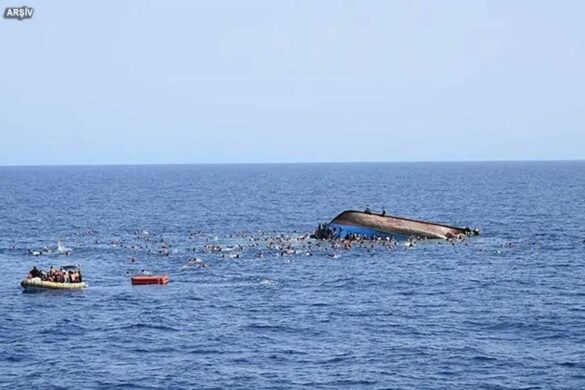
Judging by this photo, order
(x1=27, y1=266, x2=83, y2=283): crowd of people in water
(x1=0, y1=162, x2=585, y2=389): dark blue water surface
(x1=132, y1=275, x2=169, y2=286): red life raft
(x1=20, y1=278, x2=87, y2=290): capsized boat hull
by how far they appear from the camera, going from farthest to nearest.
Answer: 1. (x1=132, y1=275, x2=169, y2=286): red life raft
2. (x1=27, y1=266, x2=83, y2=283): crowd of people in water
3. (x1=20, y1=278, x2=87, y2=290): capsized boat hull
4. (x1=0, y1=162, x2=585, y2=389): dark blue water surface

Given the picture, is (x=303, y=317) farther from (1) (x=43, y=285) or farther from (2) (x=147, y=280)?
(1) (x=43, y=285)

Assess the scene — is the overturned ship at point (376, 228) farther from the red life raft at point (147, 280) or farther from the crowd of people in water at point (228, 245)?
the red life raft at point (147, 280)

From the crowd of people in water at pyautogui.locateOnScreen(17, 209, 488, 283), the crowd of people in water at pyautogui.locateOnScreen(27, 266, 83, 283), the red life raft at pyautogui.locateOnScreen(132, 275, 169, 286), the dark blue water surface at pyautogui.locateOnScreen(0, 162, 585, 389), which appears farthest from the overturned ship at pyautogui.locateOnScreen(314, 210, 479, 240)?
the crowd of people in water at pyautogui.locateOnScreen(27, 266, 83, 283)

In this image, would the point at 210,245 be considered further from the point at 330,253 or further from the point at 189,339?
the point at 189,339

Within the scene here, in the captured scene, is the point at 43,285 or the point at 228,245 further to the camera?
the point at 228,245

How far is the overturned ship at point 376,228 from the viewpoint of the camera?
127 meters

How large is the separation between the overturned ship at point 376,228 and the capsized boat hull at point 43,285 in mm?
46854

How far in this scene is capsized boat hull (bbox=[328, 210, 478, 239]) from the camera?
126812 mm

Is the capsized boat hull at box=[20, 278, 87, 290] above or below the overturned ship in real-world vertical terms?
below

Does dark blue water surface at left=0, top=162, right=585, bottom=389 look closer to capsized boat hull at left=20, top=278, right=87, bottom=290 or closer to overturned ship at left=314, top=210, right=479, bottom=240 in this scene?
capsized boat hull at left=20, top=278, right=87, bottom=290

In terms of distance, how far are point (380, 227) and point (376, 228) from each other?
1.99 feet

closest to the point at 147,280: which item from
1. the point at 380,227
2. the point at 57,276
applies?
the point at 57,276

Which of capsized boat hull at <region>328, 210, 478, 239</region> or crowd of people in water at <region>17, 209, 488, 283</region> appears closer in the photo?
crowd of people in water at <region>17, 209, 488, 283</region>

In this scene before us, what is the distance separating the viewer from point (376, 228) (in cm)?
12662
